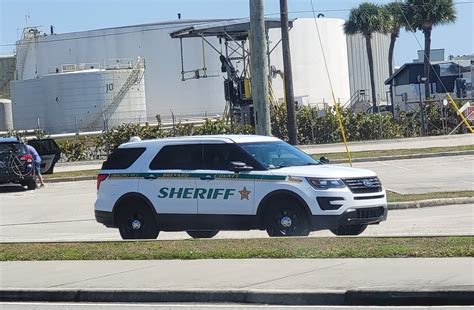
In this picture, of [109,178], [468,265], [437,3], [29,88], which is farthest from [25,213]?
[29,88]

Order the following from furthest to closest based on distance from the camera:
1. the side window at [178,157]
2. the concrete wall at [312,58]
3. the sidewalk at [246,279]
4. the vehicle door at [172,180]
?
the concrete wall at [312,58]
the side window at [178,157]
the vehicle door at [172,180]
the sidewalk at [246,279]

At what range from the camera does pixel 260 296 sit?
9.63 meters

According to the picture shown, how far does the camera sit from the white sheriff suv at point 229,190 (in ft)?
46.7

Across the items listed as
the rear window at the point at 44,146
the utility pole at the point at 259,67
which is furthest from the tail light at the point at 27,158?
the utility pole at the point at 259,67

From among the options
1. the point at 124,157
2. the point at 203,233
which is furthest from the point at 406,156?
the point at 124,157

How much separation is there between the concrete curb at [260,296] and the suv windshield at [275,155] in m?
5.07

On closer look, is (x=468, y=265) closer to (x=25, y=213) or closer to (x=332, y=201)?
(x=332, y=201)

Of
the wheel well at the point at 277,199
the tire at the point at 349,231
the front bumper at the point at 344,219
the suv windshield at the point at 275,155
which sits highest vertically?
the suv windshield at the point at 275,155

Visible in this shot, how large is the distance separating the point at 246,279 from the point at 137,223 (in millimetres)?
5525

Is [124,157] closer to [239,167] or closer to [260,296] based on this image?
[239,167]

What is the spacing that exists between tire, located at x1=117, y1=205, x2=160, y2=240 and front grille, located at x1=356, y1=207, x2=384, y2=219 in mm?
3519

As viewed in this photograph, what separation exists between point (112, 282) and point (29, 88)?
238ft

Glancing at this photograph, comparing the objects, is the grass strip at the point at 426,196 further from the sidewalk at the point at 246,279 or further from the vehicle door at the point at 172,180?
the sidewalk at the point at 246,279

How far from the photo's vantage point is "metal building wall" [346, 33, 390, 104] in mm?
99688
